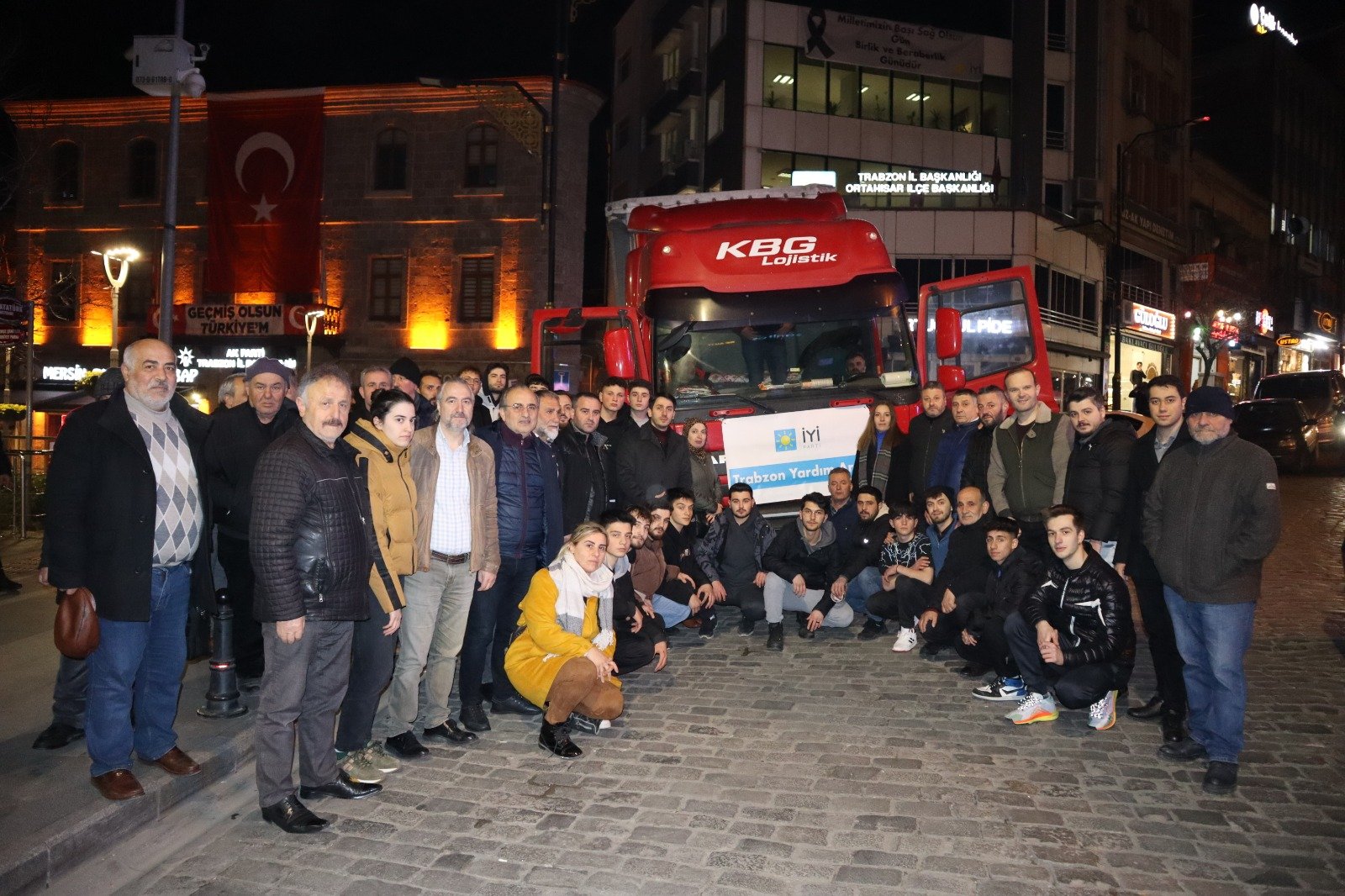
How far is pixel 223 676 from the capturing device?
5496mm

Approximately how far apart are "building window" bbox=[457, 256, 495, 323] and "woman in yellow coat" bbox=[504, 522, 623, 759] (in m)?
22.9

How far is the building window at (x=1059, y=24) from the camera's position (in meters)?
33.7

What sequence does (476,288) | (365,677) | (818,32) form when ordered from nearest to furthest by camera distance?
(365,677) < (476,288) < (818,32)

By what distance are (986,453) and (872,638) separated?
1.94m

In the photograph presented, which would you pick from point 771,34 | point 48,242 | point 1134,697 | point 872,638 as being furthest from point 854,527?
point 48,242

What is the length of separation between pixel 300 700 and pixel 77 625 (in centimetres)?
A: 102

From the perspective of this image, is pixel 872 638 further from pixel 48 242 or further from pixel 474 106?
pixel 48 242

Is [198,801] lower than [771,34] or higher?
lower

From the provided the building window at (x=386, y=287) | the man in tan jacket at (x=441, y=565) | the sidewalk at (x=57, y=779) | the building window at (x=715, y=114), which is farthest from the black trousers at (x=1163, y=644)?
the building window at (x=715, y=114)

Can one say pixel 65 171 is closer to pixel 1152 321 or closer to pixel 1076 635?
pixel 1076 635

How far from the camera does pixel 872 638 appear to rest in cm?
811

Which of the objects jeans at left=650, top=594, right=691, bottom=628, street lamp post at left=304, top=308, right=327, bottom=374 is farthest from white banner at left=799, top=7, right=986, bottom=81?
jeans at left=650, top=594, right=691, bottom=628

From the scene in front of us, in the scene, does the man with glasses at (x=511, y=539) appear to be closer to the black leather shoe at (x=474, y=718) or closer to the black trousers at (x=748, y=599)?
the black leather shoe at (x=474, y=718)

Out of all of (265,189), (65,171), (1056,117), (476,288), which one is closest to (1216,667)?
(476,288)
